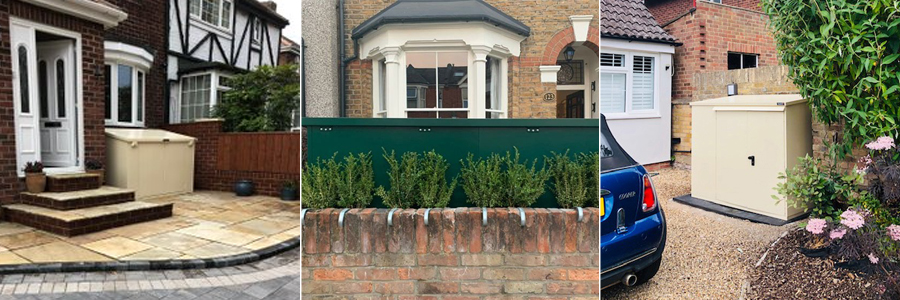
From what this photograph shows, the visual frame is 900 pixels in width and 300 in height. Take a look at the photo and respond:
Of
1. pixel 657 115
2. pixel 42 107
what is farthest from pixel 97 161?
pixel 657 115

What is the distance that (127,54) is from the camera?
18.5ft

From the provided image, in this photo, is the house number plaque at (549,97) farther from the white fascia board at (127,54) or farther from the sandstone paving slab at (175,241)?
the white fascia board at (127,54)

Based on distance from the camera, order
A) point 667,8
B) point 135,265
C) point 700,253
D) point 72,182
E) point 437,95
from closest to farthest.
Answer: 1. point 437,95
2. point 700,253
3. point 667,8
4. point 135,265
5. point 72,182

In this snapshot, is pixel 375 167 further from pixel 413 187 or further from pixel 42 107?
pixel 42 107

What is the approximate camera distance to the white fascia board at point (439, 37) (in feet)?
3.89

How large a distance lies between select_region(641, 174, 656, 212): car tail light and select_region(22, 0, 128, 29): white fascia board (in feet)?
18.3

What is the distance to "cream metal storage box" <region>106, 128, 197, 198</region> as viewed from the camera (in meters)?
5.21

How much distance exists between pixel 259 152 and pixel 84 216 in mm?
2678

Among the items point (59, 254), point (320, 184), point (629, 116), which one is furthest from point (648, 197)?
point (59, 254)

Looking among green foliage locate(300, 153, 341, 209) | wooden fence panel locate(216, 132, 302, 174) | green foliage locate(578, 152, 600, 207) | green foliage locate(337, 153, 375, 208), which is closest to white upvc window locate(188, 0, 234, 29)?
wooden fence panel locate(216, 132, 302, 174)

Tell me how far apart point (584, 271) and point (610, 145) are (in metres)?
0.60

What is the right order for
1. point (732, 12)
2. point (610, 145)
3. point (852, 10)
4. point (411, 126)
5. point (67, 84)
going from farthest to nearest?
point (67, 84) < point (732, 12) < point (852, 10) < point (610, 145) < point (411, 126)

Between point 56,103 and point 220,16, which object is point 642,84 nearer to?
point 56,103

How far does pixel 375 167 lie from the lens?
4.78 ft
